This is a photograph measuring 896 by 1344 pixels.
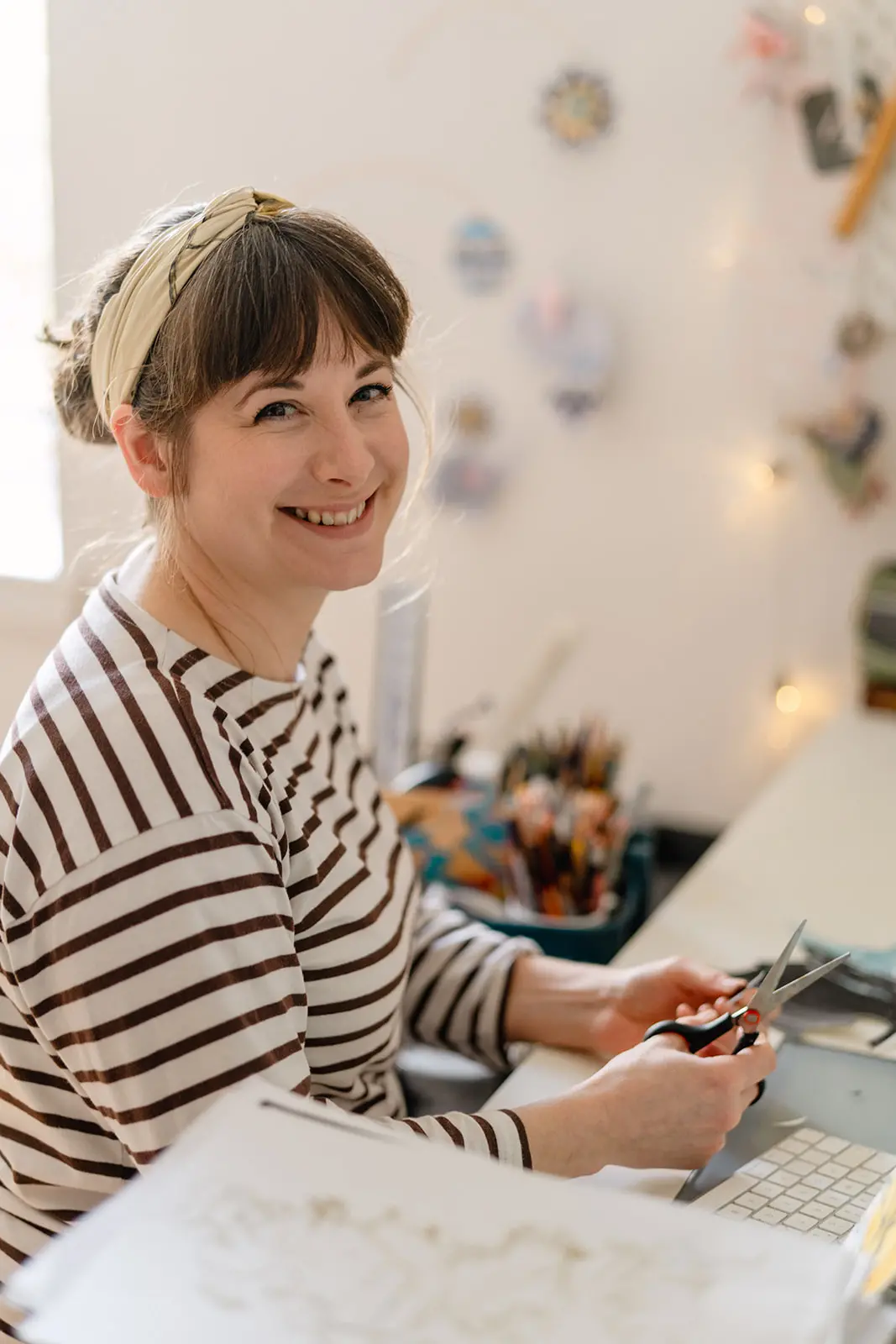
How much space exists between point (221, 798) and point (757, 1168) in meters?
0.43

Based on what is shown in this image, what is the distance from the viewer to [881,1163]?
2.85 ft

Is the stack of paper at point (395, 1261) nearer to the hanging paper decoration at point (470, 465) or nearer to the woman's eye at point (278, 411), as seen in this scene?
the woman's eye at point (278, 411)

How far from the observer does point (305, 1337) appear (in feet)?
1.64

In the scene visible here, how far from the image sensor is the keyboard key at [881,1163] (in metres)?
0.86

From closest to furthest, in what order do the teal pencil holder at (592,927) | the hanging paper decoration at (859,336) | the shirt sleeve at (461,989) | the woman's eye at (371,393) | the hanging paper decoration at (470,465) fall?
1. the woman's eye at (371,393)
2. the shirt sleeve at (461,989)
3. the teal pencil holder at (592,927)
4. the hanging paper decoration at (859,336)
5. the hanging paper decoration at (470,465)

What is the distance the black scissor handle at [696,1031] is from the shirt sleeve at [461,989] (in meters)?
0.22

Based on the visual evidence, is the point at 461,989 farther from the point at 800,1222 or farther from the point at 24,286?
the point at 24,286

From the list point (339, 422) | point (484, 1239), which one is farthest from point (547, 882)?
point (484, 1239)

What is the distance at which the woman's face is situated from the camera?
0.87 meters

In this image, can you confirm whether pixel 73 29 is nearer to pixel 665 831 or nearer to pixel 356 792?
pixel 356 792

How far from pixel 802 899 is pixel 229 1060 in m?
0.75

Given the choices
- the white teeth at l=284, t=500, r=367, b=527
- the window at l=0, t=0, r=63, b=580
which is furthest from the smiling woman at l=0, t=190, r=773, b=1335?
the window at l=0, t=0, r=63, b=580

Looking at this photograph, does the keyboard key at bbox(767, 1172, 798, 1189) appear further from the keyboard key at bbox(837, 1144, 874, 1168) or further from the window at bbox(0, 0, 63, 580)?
the window at bbox(0, 0, 63, 580)

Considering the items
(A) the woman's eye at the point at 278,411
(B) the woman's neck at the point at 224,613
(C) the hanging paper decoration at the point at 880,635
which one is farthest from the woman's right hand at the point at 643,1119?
(C) the hanging paper decoration at the point at 880,635
